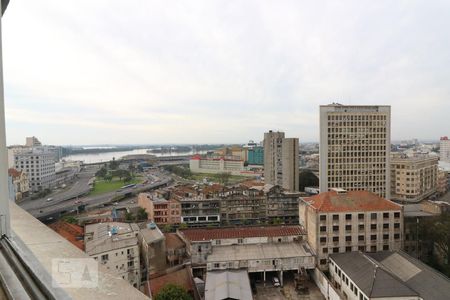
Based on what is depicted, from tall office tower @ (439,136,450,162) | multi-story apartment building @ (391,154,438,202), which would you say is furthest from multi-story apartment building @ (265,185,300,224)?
tall office tower @ (439,136,450,162)

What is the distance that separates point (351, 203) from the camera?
8.76 m

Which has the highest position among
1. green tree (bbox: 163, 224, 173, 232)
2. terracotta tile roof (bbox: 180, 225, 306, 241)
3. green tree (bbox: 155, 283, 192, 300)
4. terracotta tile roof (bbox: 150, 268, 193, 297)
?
terracotta tile roof (bbox: 180, 225, 306, 241)

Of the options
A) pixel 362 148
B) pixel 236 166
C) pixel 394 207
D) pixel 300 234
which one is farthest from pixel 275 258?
pixel 236 166

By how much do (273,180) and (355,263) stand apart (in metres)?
12.8

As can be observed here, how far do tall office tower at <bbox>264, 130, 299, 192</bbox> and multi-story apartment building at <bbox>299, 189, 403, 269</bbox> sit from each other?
32.5 ft

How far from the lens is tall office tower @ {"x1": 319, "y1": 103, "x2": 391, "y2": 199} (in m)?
14.9

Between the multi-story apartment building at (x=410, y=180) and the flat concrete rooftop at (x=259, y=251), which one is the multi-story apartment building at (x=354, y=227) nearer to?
the flat concrete rooftop at (x=259, y=251)

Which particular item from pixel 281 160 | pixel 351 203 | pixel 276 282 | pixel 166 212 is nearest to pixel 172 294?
pixel 276 282

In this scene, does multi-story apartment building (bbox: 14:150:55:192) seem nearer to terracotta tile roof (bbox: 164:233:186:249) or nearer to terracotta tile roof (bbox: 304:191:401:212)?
terracotta tile roof (bbox: 164:233:186:249)

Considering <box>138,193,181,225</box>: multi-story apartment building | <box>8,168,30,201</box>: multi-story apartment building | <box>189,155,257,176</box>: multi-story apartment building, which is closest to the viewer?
<box>138,193,181,225</box>: multi-story apartment building

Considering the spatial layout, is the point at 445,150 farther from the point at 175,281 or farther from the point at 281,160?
the point at 175,281

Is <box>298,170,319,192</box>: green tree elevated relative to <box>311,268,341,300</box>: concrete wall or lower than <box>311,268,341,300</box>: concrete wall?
elevated

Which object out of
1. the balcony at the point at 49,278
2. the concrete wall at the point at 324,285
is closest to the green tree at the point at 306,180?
the concrete wall at the point at 324,285

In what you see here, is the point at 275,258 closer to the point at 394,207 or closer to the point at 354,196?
the point at 354,196
